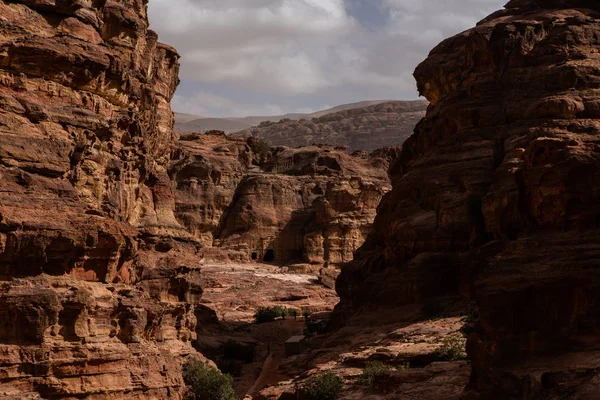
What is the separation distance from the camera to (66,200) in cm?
2862

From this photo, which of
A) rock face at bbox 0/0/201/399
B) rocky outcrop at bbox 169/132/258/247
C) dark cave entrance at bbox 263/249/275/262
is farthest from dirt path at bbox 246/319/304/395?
dark cave entrance at bbox 263/249/275/262

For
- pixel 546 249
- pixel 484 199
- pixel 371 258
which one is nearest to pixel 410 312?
pixel 484 199

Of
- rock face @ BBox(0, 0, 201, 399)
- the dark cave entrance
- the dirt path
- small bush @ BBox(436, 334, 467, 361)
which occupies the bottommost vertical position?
the dirt path

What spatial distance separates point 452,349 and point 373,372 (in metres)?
3.50

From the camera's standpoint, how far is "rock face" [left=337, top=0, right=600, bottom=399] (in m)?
24.3

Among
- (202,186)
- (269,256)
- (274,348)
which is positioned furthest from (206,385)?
(202,186)

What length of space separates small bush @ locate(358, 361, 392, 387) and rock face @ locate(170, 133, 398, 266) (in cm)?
5949

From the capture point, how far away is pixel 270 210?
101 m

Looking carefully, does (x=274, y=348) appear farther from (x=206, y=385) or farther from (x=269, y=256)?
(x=269, y=256)

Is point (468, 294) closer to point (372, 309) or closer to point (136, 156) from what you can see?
point (372, 309)

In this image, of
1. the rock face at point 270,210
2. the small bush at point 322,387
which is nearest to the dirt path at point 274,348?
the small bush at point 322,387

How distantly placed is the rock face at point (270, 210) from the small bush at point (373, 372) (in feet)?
195

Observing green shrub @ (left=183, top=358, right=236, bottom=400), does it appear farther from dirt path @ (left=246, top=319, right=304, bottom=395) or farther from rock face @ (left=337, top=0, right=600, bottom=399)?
rock face @ (left=337, top=0, right=600, bottom=399)

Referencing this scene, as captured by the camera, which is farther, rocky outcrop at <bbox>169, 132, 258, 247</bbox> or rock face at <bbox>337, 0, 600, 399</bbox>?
rocky outcrop at <bbox>169, 132, 258, 247</bbox>
